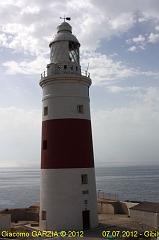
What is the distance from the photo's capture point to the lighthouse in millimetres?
19172

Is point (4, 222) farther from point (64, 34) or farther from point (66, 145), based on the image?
point (64, 34)

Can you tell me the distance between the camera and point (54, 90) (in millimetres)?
20031

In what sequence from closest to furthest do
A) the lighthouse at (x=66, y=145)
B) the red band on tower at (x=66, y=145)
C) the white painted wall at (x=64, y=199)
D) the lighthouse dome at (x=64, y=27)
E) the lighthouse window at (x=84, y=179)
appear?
Answer: 1. the white painted wall at (x=64, y=199)
2. the lighthouse at (x=66, y=145)
3. the red band on tower at (x=66, y=145)
4. the lighthouse window at (x=84, y=179)
5. the lighthouse dome at (x=64, y=27)

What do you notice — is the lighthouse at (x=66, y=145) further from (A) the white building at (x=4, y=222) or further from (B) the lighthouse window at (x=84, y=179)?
(A) the white building at (x=4, y=222)

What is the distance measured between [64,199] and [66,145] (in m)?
3.00

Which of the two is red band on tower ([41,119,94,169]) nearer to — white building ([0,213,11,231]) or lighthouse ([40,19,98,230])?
lighthouse ([40,19,98,230])

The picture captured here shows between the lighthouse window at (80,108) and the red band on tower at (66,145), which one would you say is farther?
the lighthouse window at (80,108)

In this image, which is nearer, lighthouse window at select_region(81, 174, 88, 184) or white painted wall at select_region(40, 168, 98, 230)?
white painted wall at select_region(40, 168, 98, 230)

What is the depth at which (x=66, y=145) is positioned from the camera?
19438 mm

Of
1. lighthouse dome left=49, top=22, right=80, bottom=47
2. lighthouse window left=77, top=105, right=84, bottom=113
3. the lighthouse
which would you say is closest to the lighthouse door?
the lighthouse

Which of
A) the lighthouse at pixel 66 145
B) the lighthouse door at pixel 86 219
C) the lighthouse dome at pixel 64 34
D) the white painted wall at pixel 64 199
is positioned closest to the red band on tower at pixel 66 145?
the lighthouse at pixel 66 145

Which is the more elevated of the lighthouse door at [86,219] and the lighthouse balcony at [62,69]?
the lighthouse balcony at [62,69]

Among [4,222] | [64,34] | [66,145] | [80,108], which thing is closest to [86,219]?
[66,145]

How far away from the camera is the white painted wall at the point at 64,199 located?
62.4 feet
